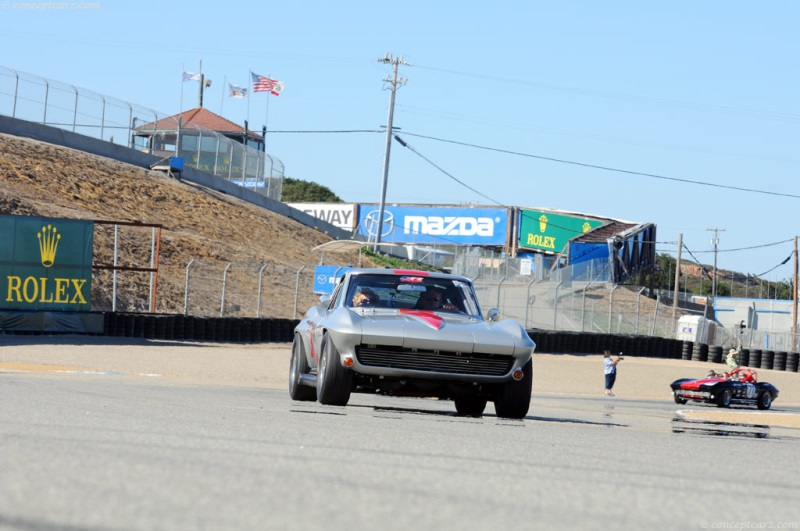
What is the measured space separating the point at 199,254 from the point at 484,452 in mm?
41504

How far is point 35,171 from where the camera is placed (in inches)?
1807

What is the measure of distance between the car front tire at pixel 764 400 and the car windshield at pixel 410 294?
1531cm

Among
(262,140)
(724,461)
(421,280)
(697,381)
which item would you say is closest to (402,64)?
(262,140)

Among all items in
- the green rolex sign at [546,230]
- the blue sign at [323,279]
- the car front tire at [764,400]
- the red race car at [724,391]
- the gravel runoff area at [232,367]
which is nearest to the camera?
the gravel runoff area at [232,367]

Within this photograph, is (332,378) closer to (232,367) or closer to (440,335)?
(440,335)

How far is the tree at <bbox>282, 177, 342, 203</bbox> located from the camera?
395 ft

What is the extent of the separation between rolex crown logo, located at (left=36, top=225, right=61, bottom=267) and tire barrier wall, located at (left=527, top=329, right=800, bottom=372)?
17.1 metres

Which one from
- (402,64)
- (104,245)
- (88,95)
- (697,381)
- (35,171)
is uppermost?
(402,64)

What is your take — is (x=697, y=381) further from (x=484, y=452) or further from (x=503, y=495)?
(x=503, y=495)

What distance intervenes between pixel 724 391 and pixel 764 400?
1348mm

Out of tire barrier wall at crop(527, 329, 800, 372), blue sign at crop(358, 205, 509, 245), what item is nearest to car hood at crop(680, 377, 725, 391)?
tire barrier wall at crop(527, 329, 800, 372)

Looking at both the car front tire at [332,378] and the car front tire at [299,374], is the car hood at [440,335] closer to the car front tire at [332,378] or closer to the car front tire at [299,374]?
the car front tire at [332,378]

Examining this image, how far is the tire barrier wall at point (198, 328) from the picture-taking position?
29906 mm

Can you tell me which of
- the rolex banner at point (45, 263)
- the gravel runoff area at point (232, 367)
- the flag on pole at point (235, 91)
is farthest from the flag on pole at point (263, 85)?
the rolex banner at point (45, 263)
